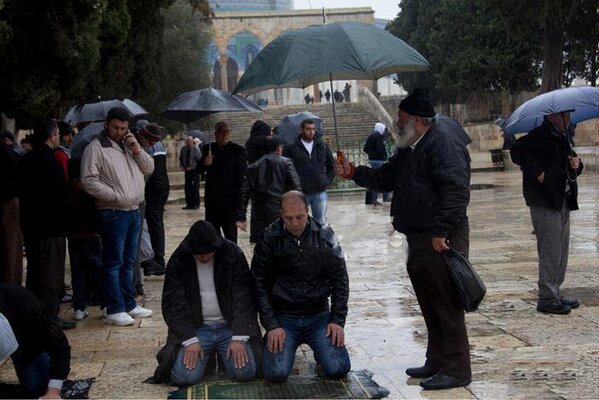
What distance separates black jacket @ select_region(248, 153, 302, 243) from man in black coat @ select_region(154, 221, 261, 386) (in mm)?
2462

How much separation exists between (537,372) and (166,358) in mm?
2244

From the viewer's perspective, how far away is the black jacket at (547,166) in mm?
7578

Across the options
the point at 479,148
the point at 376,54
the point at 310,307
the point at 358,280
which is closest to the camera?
the point at 310,307

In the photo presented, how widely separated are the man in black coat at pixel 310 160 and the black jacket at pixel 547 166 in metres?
2.79

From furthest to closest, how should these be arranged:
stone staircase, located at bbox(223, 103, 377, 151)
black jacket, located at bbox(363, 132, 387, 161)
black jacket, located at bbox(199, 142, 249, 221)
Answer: stone staircase, located at bbox(223, 103, 377, 151) → black jacket, located at bbox(363, 132, 387, 161) → black jacket, located at bbox(199, 142, 249, 221)

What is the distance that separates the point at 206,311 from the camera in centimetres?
606

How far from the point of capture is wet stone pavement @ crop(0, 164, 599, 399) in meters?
5.71

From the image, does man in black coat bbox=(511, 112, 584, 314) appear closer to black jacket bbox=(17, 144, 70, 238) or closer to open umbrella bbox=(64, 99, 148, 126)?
black jacket bbox=(17, 144, 70, 238)

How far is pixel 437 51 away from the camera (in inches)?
1642

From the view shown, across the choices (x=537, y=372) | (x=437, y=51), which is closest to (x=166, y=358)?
(x=537, y=372)

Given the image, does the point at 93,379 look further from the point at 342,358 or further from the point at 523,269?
the point at 523,269

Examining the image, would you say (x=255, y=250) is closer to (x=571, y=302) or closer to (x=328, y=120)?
(x=571, y=302)

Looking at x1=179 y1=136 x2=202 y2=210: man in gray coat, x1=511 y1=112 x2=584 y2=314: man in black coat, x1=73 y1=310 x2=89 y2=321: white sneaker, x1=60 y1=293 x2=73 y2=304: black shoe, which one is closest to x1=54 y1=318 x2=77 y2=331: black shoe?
x1=73 y1=310 x2=89 y2=321: white sneaker

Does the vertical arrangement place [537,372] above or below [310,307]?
below
